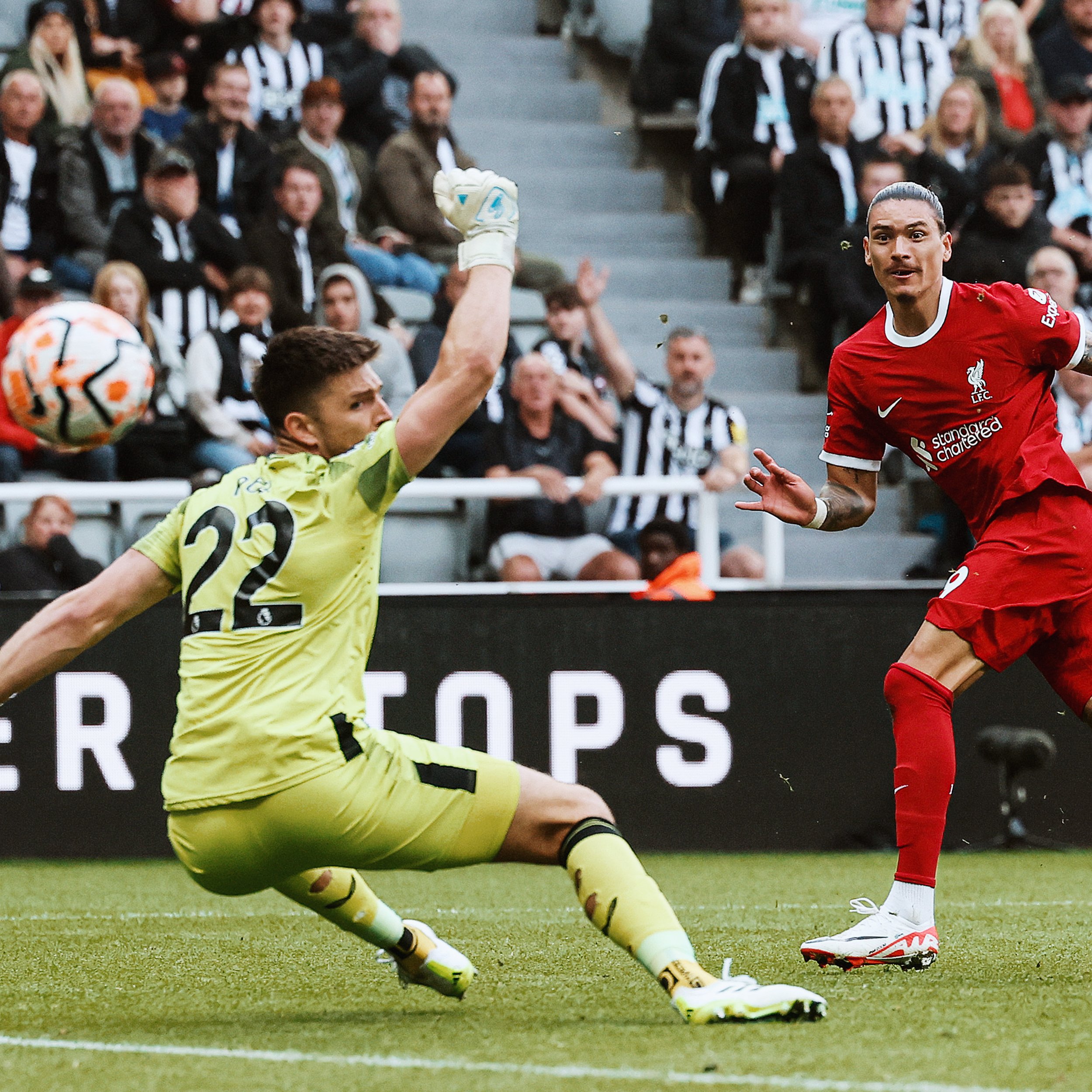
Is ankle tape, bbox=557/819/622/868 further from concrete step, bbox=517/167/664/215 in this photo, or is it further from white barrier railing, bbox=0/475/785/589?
concrete step, bbox=517/167/664/215

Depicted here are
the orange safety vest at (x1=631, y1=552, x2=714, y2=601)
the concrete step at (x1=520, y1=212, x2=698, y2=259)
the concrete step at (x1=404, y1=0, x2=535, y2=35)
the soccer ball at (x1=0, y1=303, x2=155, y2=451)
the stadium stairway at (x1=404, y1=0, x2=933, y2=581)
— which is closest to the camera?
the soccer ball at (x1=0, y1=303, x2=155, y2=451)

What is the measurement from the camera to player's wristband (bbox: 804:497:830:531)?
5441mm

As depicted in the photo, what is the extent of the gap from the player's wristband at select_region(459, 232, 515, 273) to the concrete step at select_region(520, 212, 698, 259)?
1008cm

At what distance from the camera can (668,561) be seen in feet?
32.3

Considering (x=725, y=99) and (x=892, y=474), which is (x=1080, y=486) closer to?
(x=892, y=474)

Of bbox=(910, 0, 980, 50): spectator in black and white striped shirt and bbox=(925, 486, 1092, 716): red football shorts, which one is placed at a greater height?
bbox=(910, 0, 980, 50): spectator in black and white striped shirt

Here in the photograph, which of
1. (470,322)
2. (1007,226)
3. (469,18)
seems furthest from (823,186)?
(470,322)

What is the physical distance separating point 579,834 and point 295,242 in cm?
792

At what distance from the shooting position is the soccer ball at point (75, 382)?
714cm

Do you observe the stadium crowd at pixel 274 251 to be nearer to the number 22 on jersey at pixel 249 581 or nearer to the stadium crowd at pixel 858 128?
the stadium crowd at pixel 858 128

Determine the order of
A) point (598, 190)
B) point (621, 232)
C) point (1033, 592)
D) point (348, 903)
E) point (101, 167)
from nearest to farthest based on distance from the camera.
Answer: point (348, 903) < point (1033, 592) < point (101, 167) < point (621, 232) < point (598, 190)

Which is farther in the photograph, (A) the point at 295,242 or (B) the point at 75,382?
(A) the point at 295,242

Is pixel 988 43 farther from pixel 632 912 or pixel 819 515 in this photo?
pixel 632 912

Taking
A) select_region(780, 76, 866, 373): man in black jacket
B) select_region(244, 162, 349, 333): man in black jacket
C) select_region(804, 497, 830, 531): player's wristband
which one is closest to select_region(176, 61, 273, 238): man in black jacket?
select_region(244, 162, 349, 333): man in black jacket
